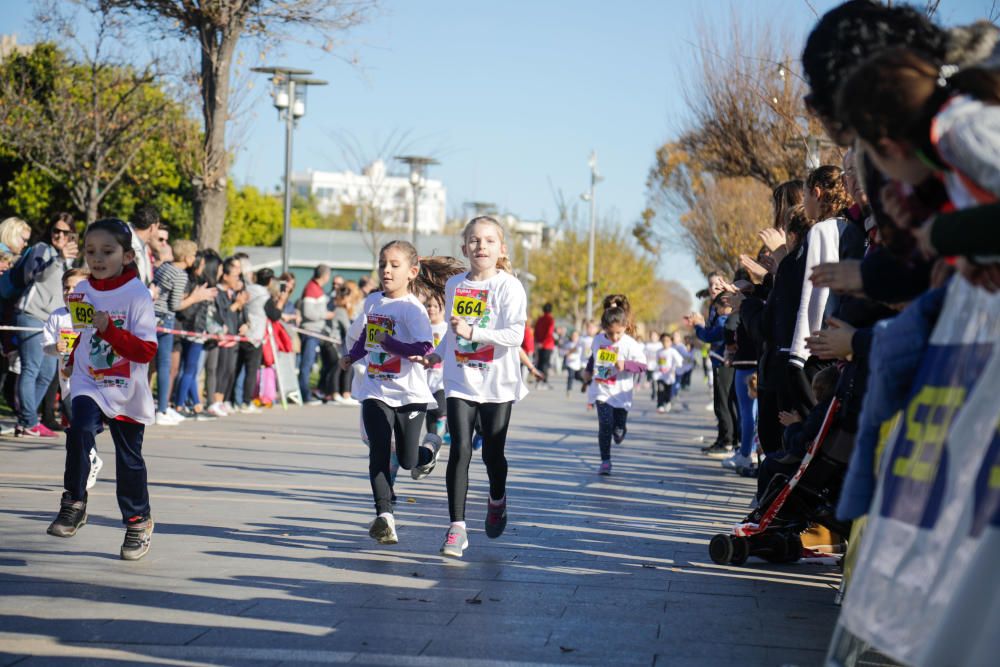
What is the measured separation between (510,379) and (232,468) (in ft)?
14.4

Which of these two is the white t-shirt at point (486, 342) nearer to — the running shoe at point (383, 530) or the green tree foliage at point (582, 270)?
the running shoe at point (383, 530)

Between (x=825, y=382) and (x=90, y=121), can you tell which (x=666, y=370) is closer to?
(x=90, y=121)

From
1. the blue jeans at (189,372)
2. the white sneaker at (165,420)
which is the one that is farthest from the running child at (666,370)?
the white sneaker at (165,420)

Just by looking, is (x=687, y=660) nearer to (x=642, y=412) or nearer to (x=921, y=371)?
(x=921, y=371)

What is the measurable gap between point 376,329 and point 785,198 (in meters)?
2.66

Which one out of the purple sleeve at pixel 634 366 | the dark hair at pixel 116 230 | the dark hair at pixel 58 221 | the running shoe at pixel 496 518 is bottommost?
the running shoe at pixel 496 518

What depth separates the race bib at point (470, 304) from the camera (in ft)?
24.5

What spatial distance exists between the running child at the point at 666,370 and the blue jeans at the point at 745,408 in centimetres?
1226

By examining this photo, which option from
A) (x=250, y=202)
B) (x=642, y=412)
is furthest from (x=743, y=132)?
(x=250, y=202)

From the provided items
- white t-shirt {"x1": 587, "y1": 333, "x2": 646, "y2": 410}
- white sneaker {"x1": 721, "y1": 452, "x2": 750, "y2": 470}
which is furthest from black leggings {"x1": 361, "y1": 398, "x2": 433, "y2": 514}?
white sneaker {"x1": 721, "y1": 452, "x2": 750, "y2": 470}

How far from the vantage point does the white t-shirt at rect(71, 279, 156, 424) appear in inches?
260

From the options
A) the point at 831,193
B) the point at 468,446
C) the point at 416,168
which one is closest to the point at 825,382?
the point at 831,193

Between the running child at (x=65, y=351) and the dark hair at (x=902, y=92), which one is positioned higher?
the dark hair at (x=902, y=92)

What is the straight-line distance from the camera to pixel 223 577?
609 centimetres
